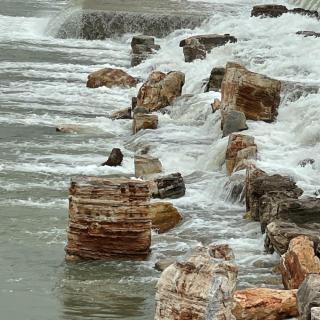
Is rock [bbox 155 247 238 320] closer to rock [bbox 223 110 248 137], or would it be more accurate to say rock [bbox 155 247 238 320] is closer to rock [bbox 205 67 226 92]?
rock [bbox 223 110 248 137]

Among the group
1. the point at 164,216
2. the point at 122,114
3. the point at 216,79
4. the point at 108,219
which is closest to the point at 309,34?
the point at 216,79

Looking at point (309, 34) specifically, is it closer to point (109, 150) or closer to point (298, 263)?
point (109, 150)

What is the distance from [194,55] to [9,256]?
15.9 m

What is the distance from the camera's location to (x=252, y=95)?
17250mm

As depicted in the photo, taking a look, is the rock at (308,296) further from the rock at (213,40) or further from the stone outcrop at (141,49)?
the stone outcrop at (141,49)

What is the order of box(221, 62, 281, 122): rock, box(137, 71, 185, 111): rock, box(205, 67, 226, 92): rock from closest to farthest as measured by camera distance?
box(221, 62, 281, 122): rock, box(137, 71, 185, 111): rock, box(205, 67, 226, 92): rock

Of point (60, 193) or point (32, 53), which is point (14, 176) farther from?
point (32, 53)

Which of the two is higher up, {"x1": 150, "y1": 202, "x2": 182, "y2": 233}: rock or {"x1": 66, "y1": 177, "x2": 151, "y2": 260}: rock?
{"x1": 66, "y1": 177, "x2": 151, "y2": 260}: rock

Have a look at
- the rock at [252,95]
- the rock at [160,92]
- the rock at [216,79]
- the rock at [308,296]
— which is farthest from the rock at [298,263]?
the rock at [216,79]

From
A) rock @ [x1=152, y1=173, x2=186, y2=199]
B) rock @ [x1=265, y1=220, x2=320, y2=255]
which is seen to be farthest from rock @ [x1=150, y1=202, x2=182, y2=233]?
rock @ [x1=265, y1=220, x2=320, y2=255]

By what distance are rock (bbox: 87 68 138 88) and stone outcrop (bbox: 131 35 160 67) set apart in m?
3.27

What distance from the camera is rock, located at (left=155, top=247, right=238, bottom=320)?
618 cm

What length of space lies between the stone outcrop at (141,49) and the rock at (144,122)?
9.43m

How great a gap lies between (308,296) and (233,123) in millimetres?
8986
